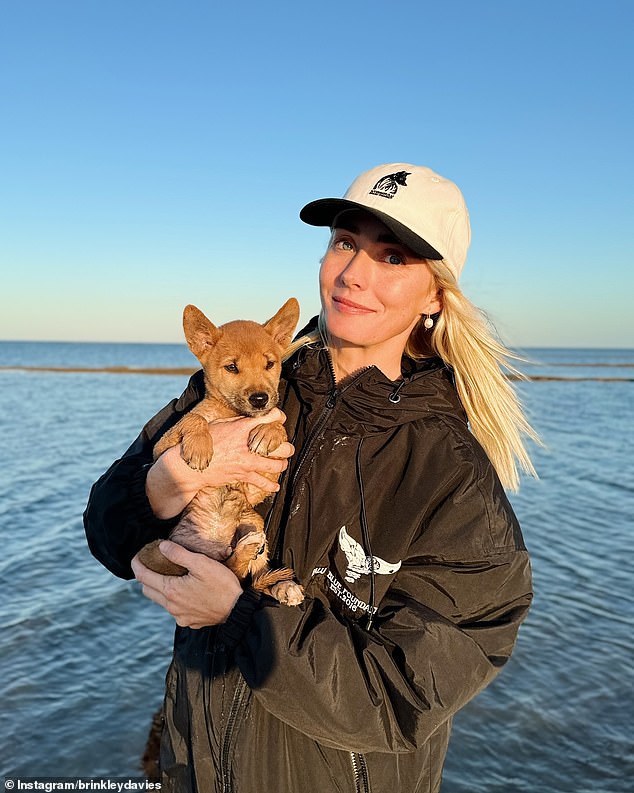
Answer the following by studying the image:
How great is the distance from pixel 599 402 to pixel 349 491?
36.3 meters

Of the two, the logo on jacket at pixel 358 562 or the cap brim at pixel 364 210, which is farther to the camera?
the cap brim at pixel 364 210

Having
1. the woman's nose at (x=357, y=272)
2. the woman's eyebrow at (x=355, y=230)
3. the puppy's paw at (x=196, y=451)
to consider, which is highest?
the woman's eyebrow at (x=355, y=230)

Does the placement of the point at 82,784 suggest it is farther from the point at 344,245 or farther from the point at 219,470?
the point at 344,245

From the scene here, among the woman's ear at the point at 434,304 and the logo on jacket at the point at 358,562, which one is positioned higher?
the woman's ear at the point at 434,304

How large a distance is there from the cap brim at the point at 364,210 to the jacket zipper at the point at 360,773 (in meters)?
1.95

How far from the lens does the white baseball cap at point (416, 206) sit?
2.64 meters

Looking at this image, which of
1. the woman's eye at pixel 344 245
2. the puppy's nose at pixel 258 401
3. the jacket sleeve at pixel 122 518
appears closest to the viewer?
the jacket sleeve at pixel 122 518

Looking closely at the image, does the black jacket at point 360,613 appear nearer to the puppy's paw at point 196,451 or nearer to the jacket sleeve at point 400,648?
the jacket sleeve at point 400,648

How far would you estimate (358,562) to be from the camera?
7.78 feet

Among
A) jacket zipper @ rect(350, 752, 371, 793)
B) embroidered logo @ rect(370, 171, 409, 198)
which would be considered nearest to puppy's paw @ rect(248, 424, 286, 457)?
embroidered logo @ rect(370, 171, 409, 198)

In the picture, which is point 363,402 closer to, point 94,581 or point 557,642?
point 557,642

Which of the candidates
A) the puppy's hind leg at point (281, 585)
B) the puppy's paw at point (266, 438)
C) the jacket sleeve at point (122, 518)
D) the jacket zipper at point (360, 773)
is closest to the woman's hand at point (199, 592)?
the puppy's hind leg at point (281, 585)

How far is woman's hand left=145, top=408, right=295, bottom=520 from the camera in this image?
2850 mm

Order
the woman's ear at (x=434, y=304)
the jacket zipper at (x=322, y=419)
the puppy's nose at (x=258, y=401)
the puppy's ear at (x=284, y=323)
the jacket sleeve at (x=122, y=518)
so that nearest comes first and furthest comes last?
1. the jacket zipper at (x=322, y=419)
2. the jacket sleeve at (x=122, y=518)
3. the woman's ear at (x=434, y=304)
4. the puppy's nose at (x=258, y=401)
5. the puppy's ear at (x=284, y=323)
